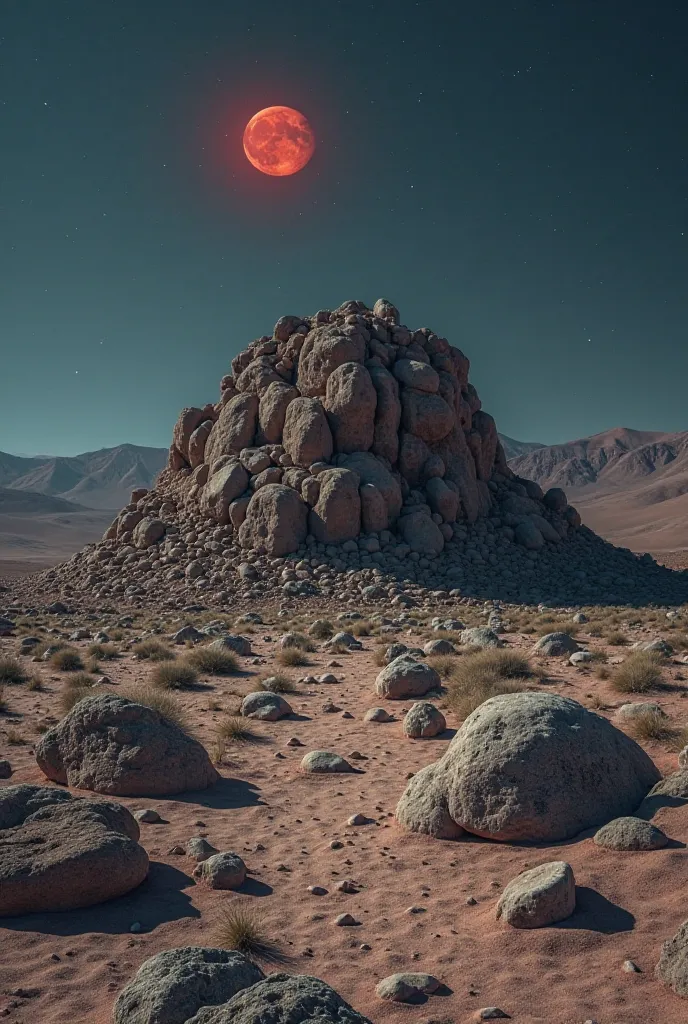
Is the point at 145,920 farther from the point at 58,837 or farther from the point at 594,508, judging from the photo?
Answer: the point at 594,508

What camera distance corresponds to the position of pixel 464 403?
31.7 meters

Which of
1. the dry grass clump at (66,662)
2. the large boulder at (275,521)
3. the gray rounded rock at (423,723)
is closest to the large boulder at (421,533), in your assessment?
the large boulder at (275,521)

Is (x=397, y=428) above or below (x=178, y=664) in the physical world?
above

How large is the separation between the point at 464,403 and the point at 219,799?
26554 millimetres

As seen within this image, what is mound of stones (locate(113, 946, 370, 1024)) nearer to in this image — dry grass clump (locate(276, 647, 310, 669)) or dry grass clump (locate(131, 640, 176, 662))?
dry grass clump (locate(276, 647, 310, 669))

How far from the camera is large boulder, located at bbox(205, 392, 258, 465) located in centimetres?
2884

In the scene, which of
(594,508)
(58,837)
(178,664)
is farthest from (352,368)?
(594,508)

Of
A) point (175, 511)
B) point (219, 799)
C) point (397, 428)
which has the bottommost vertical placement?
point (219, 799)

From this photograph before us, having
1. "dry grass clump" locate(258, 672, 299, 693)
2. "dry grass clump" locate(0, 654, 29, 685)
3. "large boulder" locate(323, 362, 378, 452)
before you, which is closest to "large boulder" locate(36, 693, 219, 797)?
"dry grass clump" locate(258, 672, 299, 693)

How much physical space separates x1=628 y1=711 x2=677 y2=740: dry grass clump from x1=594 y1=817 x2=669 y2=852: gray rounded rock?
8.31 ft

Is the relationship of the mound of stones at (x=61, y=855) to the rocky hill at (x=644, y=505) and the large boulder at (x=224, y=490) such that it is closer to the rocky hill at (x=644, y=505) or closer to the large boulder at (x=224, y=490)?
the large boulder at (x=224, y=490)

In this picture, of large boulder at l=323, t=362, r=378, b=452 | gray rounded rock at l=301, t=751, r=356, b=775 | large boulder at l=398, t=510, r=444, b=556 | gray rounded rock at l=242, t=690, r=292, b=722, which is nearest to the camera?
gray rounded rock at l=301, t=751, r=356, b=775

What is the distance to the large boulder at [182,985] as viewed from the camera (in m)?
3.29

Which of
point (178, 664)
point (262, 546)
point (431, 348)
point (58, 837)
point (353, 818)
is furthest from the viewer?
point (431, 348)
